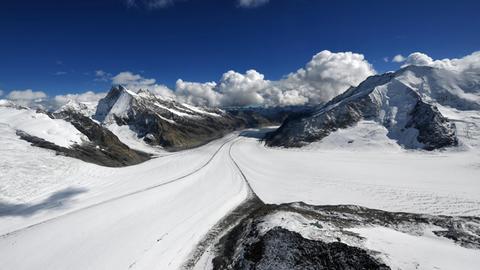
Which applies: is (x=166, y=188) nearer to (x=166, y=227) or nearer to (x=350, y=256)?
(x=166, y=227)

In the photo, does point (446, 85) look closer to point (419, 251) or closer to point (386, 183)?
point (386, 183)

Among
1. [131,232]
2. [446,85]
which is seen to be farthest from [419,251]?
[446,85]

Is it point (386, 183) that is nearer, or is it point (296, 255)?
point (296, 255)

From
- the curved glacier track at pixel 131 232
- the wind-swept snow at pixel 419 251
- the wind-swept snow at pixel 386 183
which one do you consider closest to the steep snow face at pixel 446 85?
the wind-swept snow at pixel 386 183

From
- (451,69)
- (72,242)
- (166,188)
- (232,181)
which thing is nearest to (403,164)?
(232,181)

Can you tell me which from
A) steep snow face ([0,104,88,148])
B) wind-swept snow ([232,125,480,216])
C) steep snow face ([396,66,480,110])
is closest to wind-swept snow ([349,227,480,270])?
wind-swept snow ([232,125,480,216])

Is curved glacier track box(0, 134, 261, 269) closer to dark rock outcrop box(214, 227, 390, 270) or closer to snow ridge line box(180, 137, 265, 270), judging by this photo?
snow ridge line box(180, 137, 265, 270)
